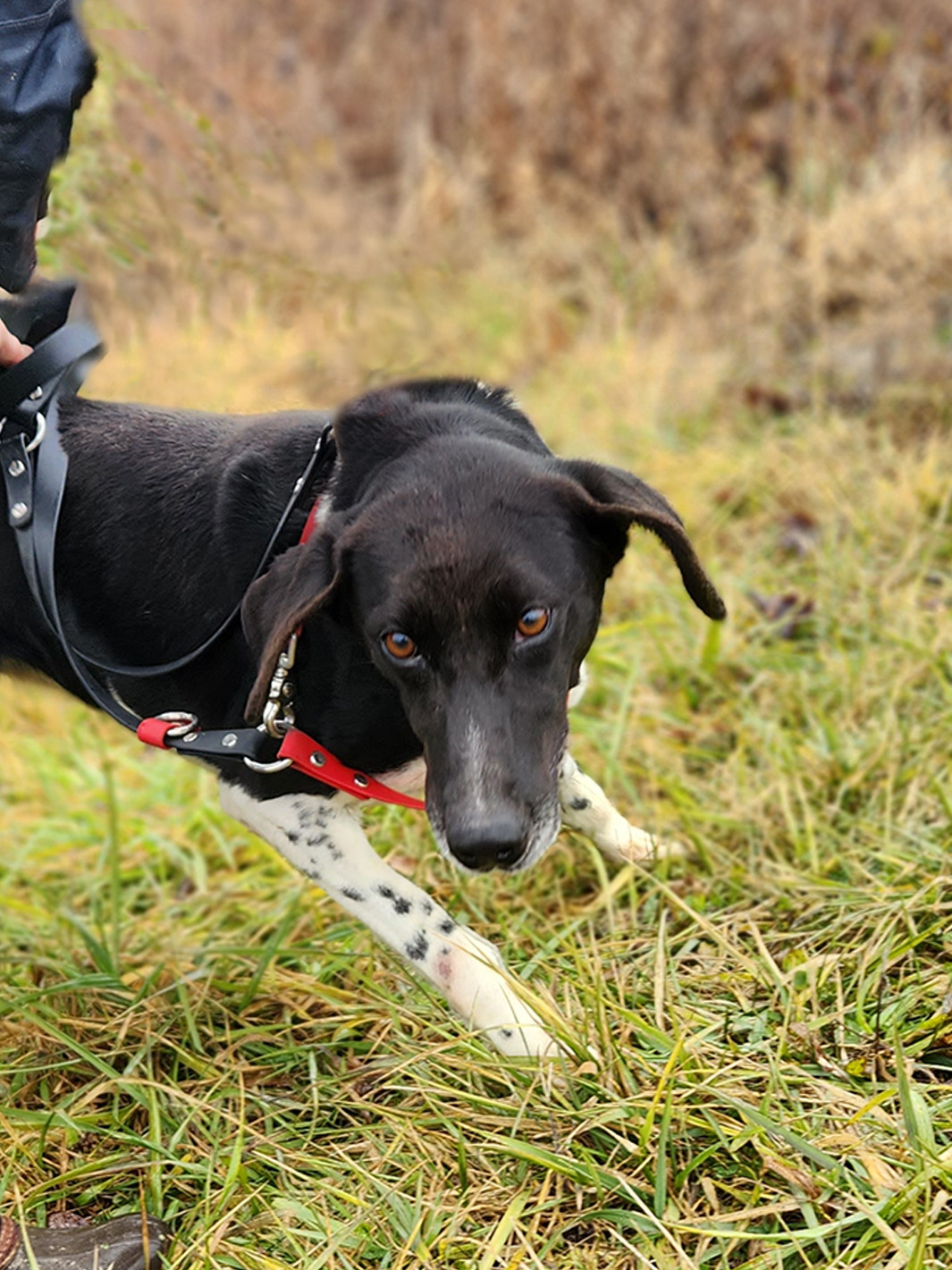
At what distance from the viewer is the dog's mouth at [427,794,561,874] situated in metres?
2.11

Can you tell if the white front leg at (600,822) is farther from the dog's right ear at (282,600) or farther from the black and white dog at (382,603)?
the dog's right ear at (282,600)

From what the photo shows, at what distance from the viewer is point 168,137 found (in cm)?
547

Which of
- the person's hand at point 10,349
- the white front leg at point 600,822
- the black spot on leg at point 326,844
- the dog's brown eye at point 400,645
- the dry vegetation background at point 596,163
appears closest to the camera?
the dog's brown eye at point 400,645

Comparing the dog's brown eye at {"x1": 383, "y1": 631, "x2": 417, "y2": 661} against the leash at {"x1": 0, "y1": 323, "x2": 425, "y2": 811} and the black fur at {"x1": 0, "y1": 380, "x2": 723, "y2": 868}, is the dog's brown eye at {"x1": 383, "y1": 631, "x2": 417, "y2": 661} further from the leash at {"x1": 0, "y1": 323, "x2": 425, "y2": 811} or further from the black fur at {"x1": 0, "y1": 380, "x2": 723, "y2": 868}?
the leash at {"x1": 0, "y1": 323, "x2": 425, "y2": 811}

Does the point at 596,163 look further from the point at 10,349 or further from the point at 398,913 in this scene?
the point at 398,913

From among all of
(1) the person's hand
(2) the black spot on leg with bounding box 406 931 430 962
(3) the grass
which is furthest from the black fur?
(3) the grass

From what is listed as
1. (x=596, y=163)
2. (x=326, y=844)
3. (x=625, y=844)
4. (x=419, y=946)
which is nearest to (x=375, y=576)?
(x=326, y=844)

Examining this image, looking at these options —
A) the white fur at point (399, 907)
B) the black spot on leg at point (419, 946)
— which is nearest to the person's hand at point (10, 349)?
the white fur at point (399, 907)

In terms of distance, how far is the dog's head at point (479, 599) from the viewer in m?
2.17

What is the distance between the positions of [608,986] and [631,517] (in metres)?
1.02

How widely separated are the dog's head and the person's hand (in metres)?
0.87

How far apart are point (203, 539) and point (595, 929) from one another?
1.26 metres

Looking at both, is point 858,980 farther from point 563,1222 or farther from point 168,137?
point 168,137

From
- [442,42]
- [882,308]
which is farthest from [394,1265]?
[442,42]
